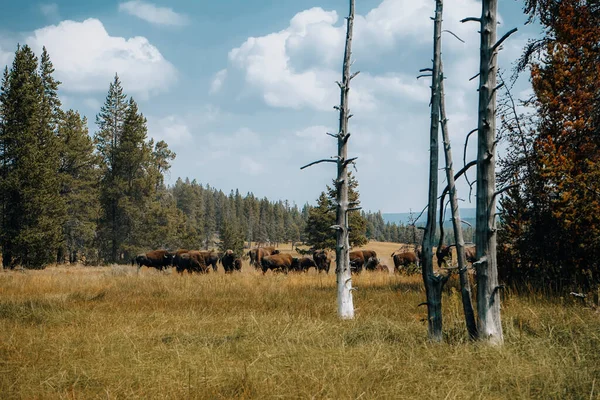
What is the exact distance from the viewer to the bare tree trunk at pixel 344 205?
8688mm

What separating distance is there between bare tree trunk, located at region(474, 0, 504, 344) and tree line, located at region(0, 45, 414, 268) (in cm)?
2578

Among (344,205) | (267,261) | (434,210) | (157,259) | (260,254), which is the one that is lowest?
(157,259)

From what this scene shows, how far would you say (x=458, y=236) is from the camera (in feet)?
19.8

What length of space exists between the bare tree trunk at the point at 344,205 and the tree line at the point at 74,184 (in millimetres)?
21702

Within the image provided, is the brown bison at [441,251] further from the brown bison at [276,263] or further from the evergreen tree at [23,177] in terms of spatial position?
the evergreen tree at [23,177]

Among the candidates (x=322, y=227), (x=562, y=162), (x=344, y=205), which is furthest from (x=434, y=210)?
(x=322, y=227)

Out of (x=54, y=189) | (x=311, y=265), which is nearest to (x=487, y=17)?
(x=311, y=265)

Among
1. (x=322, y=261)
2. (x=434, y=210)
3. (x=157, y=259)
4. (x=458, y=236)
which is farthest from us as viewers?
(x=157, y=259)

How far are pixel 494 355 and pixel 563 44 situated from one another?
8826 millimetres

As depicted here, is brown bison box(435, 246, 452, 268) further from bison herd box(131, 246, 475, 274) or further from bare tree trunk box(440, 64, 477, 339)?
bison herd box(131, 246, 475, 274)

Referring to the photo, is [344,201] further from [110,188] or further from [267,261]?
[110,188]

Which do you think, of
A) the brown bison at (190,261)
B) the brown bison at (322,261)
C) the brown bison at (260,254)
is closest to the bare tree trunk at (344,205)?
the brown bison at (322,261)

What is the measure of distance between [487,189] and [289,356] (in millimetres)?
3022

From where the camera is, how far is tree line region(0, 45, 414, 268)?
29.8 m
